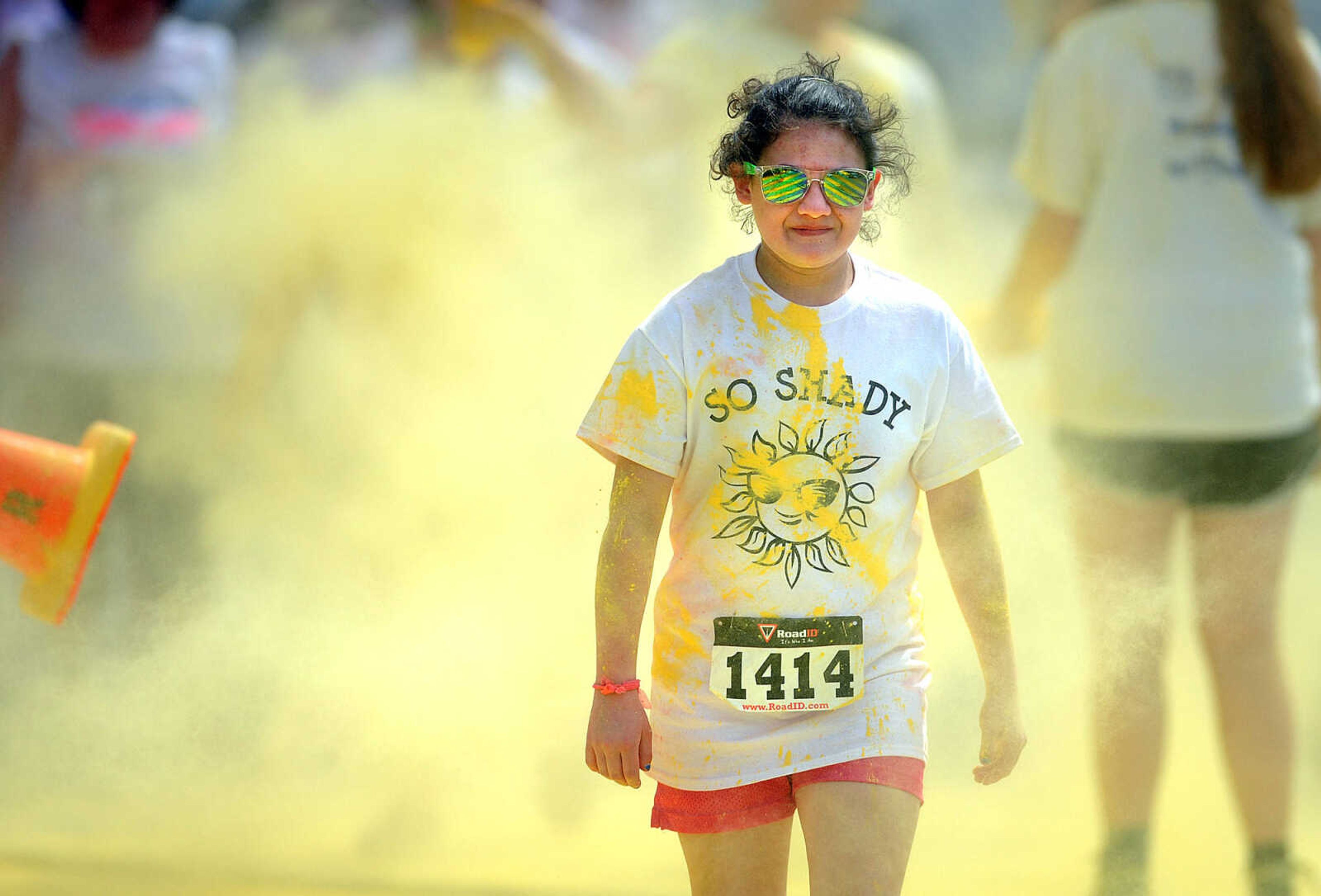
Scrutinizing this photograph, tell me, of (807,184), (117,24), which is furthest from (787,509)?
(117,24)

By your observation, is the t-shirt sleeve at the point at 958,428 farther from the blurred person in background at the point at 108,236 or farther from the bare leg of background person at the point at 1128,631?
the blurred person in background at the point at 108,236

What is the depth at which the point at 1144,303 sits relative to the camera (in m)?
3.02

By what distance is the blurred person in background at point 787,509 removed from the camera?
200cm

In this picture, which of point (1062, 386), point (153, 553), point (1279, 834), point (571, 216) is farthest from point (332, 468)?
point (1279, 834)

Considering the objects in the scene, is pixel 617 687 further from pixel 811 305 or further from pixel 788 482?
pixel 811 305

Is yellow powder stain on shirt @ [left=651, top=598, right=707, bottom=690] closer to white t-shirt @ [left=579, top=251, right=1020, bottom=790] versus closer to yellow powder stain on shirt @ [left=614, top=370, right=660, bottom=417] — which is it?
white t-shirt @ [left=579, top=251, right=1020, bottom=790]

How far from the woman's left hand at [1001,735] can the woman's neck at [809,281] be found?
0.56 m

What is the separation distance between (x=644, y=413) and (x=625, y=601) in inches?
9.2

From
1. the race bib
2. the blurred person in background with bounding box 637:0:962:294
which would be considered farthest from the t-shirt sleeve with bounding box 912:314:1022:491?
the blurred person in background with bounding box 637:0:962:294

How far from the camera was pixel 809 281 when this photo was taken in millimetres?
2051

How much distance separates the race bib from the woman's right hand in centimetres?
10

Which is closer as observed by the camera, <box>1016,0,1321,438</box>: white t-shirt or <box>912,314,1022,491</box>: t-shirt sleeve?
<box>912,314,1022,491</box>: t-shirt sleeve

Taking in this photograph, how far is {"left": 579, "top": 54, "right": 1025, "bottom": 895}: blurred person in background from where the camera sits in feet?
6.55

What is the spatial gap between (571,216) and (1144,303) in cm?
238
